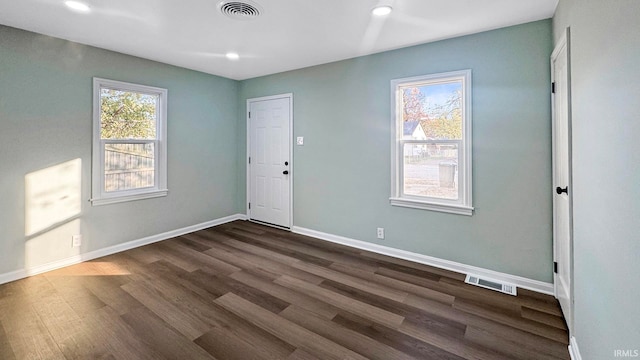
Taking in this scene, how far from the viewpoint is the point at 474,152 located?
2914 mm

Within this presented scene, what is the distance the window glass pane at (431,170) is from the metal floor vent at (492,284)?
85 cm

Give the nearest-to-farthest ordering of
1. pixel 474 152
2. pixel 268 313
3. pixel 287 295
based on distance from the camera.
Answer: pixel 268 313
pixel 287 295
pixel 474 152

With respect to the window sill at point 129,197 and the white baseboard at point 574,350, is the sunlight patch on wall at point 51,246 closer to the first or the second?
the window sill at point 129,197

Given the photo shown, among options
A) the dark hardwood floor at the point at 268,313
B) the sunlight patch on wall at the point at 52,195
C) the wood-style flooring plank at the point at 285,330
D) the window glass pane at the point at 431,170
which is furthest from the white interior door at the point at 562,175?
the sunlight patch on wall at the point at 52,195

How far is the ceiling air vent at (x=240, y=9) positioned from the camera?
2373 millimetres

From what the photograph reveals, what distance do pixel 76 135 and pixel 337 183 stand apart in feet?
10.5

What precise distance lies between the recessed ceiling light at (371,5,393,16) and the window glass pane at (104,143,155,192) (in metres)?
3.43

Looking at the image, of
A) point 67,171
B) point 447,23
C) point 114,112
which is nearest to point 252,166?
point 114,112

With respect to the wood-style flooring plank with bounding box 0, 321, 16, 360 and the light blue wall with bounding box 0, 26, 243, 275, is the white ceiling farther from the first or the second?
the wood-style flooring plank with bounding box 0, 321, 16, 360

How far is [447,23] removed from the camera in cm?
269

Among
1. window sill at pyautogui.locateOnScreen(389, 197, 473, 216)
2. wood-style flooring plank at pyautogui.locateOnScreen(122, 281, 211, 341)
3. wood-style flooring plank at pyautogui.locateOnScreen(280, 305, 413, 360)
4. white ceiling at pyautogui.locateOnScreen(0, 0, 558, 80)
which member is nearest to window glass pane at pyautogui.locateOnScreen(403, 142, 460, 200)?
window sill at pyautogui.locateOnScreen(389, 197, 473, 216)

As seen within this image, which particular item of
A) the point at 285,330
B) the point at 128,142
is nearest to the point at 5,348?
the point at 285,330

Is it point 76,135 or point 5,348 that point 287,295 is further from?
point 76,135

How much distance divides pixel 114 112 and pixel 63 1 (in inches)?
59.2
